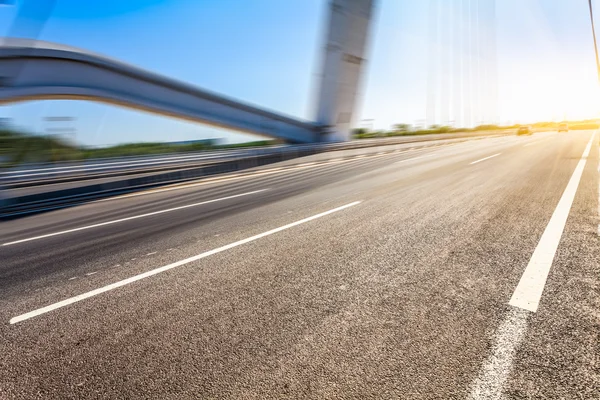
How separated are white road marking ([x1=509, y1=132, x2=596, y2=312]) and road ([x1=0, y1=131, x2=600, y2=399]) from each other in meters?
0.02

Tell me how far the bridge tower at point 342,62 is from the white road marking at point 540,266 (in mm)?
22645

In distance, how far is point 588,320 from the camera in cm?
214

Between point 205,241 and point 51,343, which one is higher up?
point 205,241

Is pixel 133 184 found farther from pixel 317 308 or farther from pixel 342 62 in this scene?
pixel 342 62

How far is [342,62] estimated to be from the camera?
25.4 meters

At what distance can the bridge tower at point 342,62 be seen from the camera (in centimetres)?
2402

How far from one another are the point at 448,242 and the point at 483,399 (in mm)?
2475

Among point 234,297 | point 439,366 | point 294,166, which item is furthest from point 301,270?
point 294,166

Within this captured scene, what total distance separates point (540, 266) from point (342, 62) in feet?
82.0

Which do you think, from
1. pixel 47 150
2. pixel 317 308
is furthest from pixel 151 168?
pixel 317 308

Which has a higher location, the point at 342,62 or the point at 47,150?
the point at 342,62

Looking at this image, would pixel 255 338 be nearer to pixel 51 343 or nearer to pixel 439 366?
pixel 439 366

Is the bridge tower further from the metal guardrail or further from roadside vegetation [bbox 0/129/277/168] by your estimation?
roadside vegetation [bbox 0/129/277/168]

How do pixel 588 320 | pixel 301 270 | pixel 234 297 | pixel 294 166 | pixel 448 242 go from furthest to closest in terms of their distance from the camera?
1. pixel 294 166
2. pixel 448 242
3. pixel 301 270
4. pixel 234 297
5. pixel 588 320
